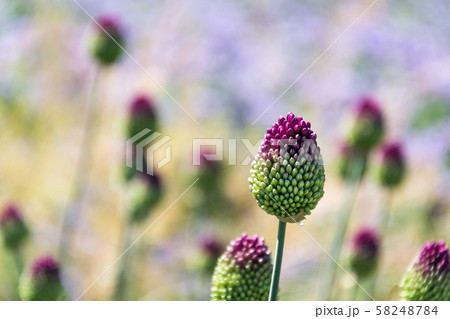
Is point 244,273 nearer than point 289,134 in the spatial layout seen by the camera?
No

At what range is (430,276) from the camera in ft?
6.33

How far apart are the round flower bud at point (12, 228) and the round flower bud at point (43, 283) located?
660 millimetres

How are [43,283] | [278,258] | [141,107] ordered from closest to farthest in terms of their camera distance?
[278,258] < [43,283] < [141,107]

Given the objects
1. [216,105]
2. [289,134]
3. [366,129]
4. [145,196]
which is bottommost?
[289,134]

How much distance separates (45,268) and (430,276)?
139 centimetres

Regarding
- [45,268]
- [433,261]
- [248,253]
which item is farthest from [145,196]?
[433,261]

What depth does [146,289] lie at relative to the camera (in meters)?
4.71

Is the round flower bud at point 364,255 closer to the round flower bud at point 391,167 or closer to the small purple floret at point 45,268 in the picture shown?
the round flower bud at point 391,167

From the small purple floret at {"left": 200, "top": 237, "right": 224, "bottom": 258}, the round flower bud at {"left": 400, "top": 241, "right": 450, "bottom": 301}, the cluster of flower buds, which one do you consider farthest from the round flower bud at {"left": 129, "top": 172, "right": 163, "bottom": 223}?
the round flower bud at {"left": 400, "top": 241, "right": 450, "bottom": 301}

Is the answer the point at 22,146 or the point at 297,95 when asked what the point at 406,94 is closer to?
the point at 297,95

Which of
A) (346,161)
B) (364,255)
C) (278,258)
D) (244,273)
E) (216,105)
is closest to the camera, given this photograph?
(278,258)

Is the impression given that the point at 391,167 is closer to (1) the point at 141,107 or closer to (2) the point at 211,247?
(2) the point at 211,247

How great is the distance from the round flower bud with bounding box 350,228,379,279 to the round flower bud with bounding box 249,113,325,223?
131 cm

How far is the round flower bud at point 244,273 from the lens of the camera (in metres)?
1.87
